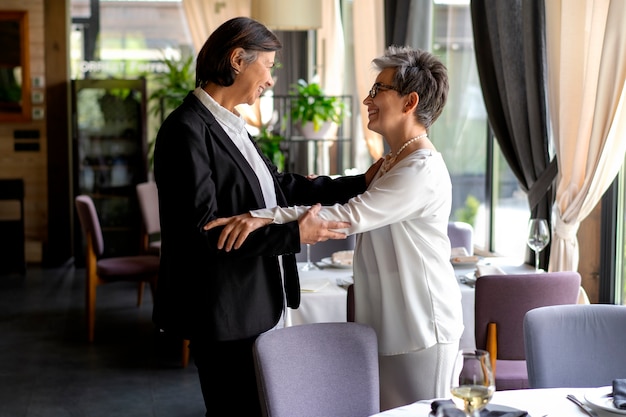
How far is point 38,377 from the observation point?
17.9ft

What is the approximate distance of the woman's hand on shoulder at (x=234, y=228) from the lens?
2.46 m

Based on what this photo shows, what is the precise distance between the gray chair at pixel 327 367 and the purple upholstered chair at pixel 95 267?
157 inches

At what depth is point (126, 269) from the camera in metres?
6.46

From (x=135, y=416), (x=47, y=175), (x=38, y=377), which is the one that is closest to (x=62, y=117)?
(x=47, y=175)

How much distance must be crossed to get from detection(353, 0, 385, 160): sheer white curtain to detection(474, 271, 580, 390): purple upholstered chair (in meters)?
3.76

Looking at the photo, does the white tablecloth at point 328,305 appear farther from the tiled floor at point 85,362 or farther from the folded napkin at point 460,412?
the folded napkin at point 460,412

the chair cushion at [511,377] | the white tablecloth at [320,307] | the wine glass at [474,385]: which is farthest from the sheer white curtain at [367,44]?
the wine glass at [474,385]

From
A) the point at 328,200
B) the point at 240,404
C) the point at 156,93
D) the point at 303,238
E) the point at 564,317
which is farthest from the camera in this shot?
the point at 156,93

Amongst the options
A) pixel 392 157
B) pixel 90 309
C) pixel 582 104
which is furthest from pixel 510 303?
pixel 90 309

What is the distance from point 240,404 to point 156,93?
289 inches

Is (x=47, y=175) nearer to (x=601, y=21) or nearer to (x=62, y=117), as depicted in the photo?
(x=62, y=117)

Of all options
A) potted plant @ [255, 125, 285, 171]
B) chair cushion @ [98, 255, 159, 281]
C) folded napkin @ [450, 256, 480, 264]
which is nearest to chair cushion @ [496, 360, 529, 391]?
folded napkin @ [450, 256, 480, 264]

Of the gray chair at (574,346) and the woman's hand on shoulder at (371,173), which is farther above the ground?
the woman's hand on shoulder at (371,173)

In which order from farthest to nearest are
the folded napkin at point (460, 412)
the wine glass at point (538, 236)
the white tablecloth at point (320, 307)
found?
the wine glass at point (538, 236), the white tablecloth at point (320, 307), the folded napkin at point (460, 412)
